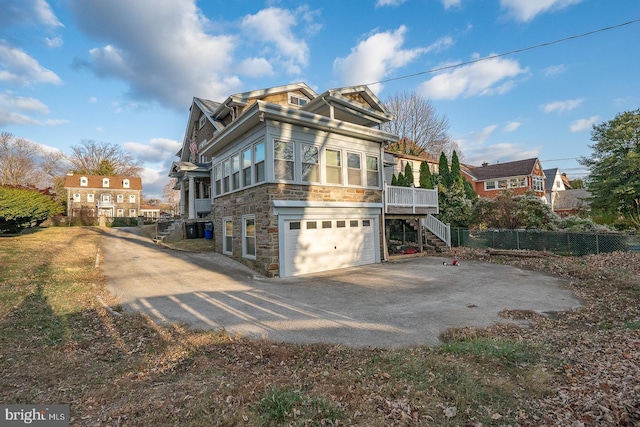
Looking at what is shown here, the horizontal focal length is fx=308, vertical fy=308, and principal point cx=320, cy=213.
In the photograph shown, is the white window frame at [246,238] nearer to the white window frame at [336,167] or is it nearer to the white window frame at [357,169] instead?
the white window frame at [336,167]

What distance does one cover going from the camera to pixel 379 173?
13.7 meters

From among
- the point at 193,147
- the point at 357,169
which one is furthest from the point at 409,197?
the point at 193,147

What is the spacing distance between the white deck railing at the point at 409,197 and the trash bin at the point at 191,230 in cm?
1169

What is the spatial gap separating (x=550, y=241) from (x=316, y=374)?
47.6 ft

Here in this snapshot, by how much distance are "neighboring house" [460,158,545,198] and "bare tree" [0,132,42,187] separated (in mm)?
55691

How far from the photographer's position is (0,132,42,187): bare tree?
39031 millimetres

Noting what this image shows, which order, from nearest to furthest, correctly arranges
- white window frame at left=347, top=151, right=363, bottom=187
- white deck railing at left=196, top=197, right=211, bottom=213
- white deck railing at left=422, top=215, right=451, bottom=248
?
white window frame at left=347, top=151, right=363, bottom=187 → white deck railing at left=422, top=215, right=451, bottom=248 → white deck railing at left=196, top=197, right=211, bottom=213

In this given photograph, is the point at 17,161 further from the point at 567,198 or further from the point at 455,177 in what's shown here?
the point at 567,198

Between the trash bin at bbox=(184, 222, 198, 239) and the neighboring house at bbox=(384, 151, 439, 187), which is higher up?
the neighboring house at bbox=(384, 151, 439, 187)

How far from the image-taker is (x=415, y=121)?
119 feet

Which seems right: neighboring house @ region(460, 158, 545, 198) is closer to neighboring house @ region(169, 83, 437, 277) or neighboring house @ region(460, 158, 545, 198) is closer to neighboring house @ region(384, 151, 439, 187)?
neighboring house @ region(384, 151, 439, 187)

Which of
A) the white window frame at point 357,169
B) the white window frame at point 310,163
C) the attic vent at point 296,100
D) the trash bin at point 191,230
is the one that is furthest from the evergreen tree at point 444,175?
the trash bin at point 191,230

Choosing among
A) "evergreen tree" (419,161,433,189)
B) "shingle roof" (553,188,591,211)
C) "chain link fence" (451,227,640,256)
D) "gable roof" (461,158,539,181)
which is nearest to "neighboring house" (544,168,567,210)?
"shingle roof" (553,188,591,211)

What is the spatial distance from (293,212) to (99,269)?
707 centimetres
